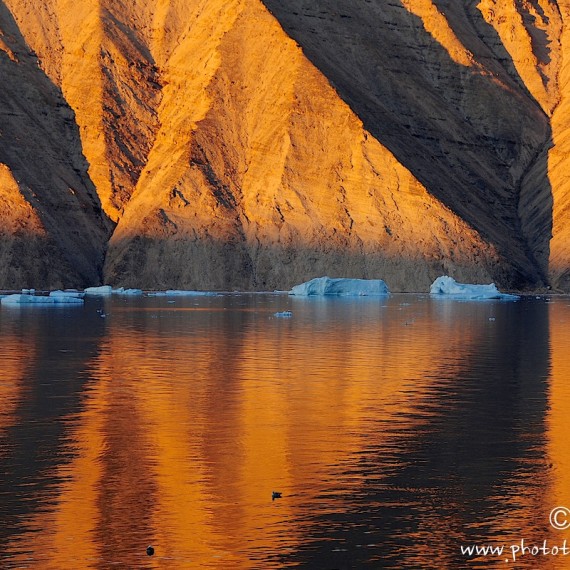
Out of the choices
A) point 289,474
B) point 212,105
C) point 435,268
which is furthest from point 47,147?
point 289,474

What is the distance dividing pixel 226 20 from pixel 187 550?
489ft

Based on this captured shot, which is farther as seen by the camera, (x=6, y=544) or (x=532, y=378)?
(x=532, y=378)

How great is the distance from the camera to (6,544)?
1908cm

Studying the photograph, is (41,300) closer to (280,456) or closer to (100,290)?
(100,290)

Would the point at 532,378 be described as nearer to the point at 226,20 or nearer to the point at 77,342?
the point at 77,342

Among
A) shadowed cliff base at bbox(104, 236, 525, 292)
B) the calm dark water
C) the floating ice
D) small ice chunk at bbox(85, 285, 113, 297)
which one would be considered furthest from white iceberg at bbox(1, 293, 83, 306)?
the calm dark water

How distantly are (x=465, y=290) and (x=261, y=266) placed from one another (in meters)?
28.8

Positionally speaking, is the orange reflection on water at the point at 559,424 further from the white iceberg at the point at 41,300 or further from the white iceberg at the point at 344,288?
the white iceberg at the point at 344,288

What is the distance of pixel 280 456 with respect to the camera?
85.3 ft

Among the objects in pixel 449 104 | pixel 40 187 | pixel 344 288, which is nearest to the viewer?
pixel 344 288

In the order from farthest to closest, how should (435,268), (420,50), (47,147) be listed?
1. (420,50)
2. (47,147)
3. (435,268)

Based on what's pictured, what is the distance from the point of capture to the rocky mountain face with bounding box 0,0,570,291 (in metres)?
143

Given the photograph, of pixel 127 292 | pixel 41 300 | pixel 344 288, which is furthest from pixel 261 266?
pixel 41 300

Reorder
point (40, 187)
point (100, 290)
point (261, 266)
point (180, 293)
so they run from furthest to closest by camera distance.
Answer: point (40, 187) < point (261, 266) < point (180, 293) < point (100, 290)
